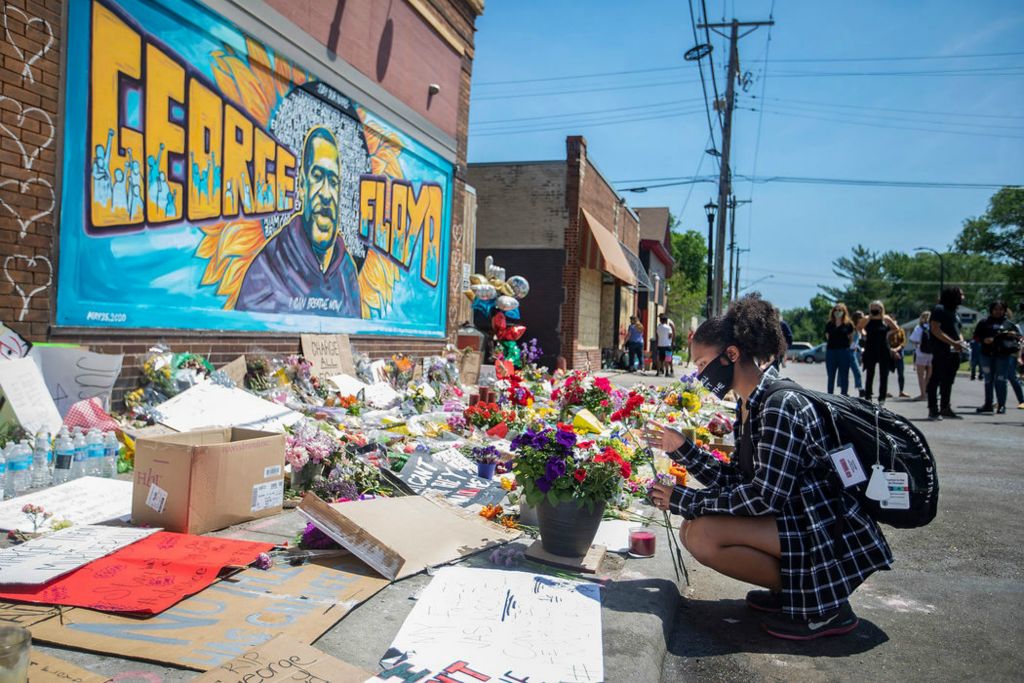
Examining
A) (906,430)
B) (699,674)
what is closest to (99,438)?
(699,674)

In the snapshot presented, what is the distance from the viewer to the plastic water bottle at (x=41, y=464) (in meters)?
4.34

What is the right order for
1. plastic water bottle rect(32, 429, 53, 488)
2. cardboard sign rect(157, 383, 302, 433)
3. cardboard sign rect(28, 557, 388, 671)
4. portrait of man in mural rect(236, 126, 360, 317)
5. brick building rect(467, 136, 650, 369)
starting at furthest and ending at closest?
1. brick building rect(467, 136, 650, 369)
2. portrait of man in mural rect(236, 126, 360, 317)
3. cardboard sign rect(157, 383, 302, 433)
4. plastic water bottle rect(32, 429, 53, 488)
5. cardboard sign rect(28, 557, 388, 671)

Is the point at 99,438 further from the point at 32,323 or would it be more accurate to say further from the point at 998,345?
the point at 998,345

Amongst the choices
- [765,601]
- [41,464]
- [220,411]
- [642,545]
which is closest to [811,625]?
[765,601]

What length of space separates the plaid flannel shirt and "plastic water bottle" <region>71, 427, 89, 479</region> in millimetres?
4057

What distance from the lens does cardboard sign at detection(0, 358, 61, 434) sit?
183 inches

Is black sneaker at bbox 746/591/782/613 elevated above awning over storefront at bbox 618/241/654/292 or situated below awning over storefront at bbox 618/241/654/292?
below

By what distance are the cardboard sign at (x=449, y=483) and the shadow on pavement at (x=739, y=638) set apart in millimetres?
1671

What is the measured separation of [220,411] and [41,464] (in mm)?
1839

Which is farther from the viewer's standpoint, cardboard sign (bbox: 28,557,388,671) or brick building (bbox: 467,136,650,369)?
brick building (bbox: 467,136,650,369)

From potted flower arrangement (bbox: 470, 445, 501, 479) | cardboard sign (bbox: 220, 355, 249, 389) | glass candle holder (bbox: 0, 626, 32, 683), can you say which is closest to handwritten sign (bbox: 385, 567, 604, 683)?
glass candle holder (bbox: 0, 626, 32, 683)

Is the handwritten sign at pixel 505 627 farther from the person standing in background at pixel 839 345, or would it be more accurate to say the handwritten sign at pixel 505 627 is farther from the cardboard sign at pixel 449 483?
the person standing in background at pixel 839 345

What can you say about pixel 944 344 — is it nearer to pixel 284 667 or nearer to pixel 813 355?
pixel 284 667

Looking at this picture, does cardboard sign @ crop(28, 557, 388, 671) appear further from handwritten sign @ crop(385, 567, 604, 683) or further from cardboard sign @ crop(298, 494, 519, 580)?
handwritten sign @ crop(385, 567, 604, 683)
